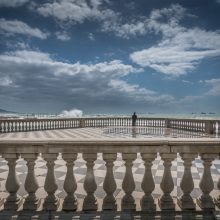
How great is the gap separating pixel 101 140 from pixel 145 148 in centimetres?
63

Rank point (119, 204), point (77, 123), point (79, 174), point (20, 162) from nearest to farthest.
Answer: point (119, 204), point (79, 174), point (20, 162), point (77, 123)

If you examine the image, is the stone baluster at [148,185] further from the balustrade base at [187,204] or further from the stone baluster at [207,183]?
the stone baluster at [207,183]

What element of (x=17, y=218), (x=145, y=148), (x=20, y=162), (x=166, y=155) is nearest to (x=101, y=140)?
(x=145, y=148)

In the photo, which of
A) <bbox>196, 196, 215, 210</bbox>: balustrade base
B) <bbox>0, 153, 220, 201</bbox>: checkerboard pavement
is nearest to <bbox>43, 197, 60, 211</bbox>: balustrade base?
<bbox>0, 153, 220, 201</bbox>: checkerboard pavement

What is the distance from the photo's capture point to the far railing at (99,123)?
17.6m

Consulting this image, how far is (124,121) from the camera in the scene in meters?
27.8

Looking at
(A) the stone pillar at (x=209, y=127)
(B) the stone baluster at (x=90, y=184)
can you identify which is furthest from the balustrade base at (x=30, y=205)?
(A) the stone pillar at (x=209, y=127)

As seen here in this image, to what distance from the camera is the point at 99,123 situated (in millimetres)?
26594

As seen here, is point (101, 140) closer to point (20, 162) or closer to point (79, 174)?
point (79, 174)

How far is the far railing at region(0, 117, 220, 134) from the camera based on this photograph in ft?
57.7

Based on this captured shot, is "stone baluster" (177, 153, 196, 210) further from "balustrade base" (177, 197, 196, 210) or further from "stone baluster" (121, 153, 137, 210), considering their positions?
"stone baluster" (121, 153, 137, 210)

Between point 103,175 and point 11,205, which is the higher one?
point 103,175

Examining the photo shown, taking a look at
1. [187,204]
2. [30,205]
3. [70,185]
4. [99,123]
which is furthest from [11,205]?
[99,123]

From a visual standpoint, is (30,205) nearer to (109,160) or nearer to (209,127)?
(109,160)
